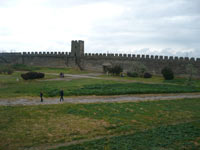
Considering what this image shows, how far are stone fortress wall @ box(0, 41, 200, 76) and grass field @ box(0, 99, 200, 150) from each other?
2188 centimetres

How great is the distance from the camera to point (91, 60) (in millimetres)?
49438

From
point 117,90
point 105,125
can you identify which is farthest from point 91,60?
point 105,125

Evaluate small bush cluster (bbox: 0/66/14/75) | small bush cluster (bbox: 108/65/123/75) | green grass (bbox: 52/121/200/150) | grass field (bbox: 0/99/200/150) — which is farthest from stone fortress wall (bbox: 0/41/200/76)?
green grass (bbox: 52/121/200/150)

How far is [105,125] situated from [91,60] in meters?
36.7

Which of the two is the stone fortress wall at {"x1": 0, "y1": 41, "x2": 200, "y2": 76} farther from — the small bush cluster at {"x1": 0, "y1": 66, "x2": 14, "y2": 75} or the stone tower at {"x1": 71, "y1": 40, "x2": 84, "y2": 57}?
the small bush cluster at {"x1": 0, "y1": 66, "x2": 14, "y2": 75}

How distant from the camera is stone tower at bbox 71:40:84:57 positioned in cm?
5131

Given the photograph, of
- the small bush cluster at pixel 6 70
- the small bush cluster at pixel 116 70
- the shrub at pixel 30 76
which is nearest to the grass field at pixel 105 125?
the shrub at pixel 30 76

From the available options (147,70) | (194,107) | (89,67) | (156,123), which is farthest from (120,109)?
(89,67)

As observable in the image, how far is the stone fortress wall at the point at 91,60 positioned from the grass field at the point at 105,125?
71.8ft

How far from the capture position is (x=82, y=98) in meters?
21.1

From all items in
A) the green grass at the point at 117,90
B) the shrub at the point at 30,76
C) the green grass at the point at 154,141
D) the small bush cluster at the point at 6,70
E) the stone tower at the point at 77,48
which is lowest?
the green grass at the point at 154,141

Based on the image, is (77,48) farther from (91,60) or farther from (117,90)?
(117,90)

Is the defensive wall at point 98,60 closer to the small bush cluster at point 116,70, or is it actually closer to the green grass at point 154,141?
the small bush cluster at point 116,70

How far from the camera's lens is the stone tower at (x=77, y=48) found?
168 feet
